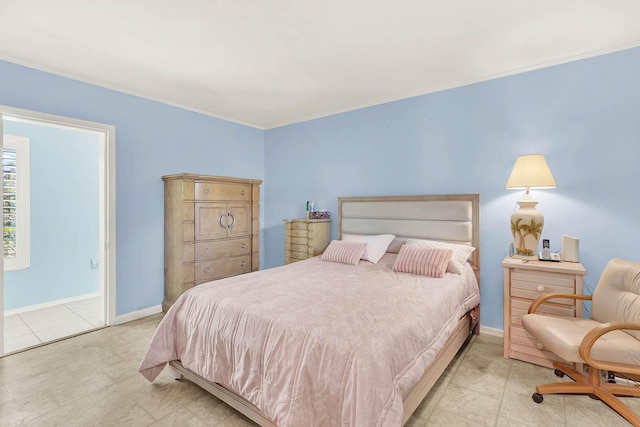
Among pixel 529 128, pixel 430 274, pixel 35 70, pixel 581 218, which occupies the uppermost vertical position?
pixel 35 70

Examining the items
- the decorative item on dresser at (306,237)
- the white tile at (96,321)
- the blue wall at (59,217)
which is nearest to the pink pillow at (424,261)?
the decorative item on dresser at (306,237)

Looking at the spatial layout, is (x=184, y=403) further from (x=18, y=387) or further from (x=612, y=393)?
(x=612, y=393)

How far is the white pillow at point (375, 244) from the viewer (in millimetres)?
3320

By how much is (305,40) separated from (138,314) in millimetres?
3512

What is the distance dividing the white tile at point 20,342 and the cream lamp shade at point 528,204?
15.4ft

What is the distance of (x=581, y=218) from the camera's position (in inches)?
106

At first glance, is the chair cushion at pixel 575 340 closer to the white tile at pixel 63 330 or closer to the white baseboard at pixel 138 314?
the white baseboard at pixel 138 314

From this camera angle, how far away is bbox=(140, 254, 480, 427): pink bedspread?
1387 mm

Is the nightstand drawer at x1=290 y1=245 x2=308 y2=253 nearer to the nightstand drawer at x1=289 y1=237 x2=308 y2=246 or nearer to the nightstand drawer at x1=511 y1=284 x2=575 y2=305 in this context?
the nightstand drawer at x1=289 y1=237 x2=308 y2=246

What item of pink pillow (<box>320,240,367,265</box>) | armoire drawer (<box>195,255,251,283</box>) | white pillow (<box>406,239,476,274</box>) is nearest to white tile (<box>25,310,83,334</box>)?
armoire drawer (<box>195,255,251,283</box>)

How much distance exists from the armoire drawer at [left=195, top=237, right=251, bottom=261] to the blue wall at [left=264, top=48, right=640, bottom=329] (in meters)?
1.28

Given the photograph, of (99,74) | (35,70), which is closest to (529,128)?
(99,74)

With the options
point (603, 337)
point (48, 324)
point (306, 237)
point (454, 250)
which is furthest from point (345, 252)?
point (48, 324)

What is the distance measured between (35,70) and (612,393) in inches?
210
